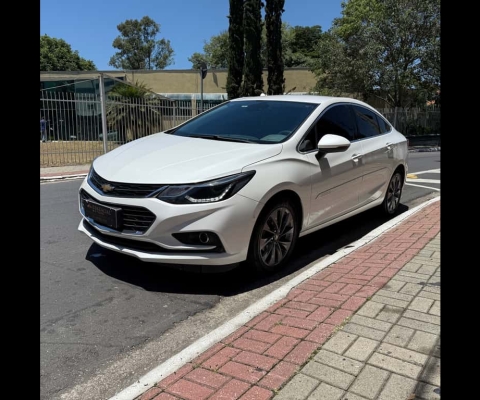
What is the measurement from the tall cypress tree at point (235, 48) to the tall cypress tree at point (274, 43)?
181 centimetres

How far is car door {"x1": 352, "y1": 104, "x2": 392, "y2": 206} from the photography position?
544cm

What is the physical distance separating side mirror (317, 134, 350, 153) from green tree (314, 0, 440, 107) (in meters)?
20.2

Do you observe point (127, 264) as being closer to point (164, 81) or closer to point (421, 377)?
point (421, 377)

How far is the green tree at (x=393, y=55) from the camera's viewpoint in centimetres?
2327

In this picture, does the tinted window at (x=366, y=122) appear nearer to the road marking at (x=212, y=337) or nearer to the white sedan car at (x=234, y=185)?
the white sedan car at (x=234, y=185)

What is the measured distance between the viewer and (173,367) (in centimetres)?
255

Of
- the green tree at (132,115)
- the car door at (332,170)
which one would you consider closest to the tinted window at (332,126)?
the car door at (332,170)

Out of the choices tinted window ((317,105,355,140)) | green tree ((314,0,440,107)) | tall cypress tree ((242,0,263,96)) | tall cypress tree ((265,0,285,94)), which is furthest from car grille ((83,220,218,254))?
tall cypress tree ((265,0,285,94))

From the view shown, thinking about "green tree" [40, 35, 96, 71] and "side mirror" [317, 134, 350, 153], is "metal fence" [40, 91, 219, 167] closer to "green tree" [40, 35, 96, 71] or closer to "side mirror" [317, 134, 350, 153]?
"side mirror" [317, 134, 350, 153]

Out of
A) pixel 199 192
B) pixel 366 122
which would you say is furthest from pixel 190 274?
pixel 366 122

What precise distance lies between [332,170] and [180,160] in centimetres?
171

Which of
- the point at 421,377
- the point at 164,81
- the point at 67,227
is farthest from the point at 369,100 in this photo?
the point at 421,377
